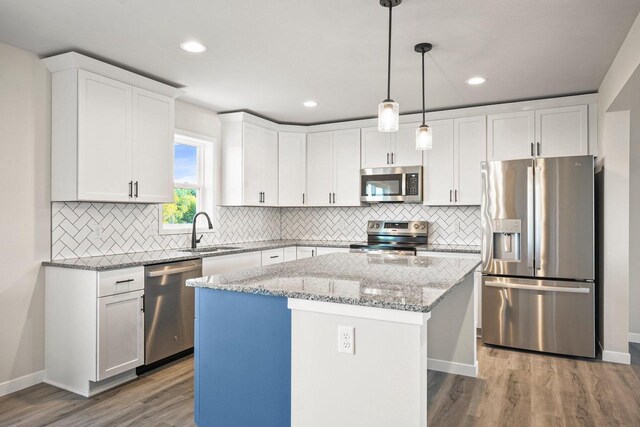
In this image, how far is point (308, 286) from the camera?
78.2 inches

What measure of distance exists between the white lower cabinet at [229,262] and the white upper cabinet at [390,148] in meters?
1.76

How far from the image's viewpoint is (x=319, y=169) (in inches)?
210

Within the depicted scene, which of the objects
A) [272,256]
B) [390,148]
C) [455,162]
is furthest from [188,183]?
[455,162]

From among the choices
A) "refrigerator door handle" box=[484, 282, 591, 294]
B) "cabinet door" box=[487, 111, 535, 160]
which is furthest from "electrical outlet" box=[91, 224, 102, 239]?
"cabinet door" box=[487, 111, 535, 160]

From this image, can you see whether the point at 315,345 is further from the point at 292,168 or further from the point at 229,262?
the point at 292,168

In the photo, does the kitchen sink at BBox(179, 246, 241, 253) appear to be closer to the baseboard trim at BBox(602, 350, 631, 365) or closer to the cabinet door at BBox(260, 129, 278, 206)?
the cabinet door at BBox(260, 129, 278, 206)

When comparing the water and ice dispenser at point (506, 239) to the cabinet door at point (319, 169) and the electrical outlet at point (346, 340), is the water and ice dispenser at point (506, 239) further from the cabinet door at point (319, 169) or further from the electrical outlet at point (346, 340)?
the electrical outlet at point (346, 340)

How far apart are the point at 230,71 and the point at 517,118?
2.88 meters

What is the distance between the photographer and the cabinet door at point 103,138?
302 cm

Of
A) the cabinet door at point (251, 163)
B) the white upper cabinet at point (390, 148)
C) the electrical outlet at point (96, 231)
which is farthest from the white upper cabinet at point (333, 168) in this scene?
the electrical outlet at point (96, 231)

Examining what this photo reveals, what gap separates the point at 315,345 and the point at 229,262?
230 cm

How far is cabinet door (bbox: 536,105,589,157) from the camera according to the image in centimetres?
400

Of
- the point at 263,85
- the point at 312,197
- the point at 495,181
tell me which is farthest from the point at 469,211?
the point at 263,85

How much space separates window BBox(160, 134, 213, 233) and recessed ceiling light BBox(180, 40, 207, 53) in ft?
4.55
